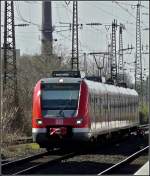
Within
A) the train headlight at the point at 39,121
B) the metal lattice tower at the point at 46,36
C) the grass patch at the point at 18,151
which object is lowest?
the grass patch at the point at 18,151

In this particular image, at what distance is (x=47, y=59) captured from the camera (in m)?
60.2

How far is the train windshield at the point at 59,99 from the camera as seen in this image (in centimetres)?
2355

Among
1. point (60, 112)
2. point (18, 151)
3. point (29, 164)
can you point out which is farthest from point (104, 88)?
point (29, 164)

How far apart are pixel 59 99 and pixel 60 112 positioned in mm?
588

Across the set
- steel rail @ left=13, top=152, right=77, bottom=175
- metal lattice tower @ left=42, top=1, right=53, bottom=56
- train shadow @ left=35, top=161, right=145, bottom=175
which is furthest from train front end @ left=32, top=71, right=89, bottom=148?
metal lattice tower @ left=42, top=1, right=53, bottom=56

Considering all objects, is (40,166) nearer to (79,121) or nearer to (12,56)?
(79,121)

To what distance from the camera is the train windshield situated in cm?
2355

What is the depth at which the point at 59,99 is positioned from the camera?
2383 cm

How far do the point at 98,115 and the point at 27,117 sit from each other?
400 inches

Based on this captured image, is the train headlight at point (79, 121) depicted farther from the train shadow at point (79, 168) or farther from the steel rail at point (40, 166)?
the train shadow at point (79, 168)

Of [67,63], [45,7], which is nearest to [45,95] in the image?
[45,7]

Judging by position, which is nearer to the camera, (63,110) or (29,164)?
(29,164)

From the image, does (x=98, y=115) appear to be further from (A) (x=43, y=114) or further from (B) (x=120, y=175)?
(B) (x=120, y=175)

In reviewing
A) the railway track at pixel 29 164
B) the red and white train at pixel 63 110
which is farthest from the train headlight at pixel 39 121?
the railway track at pixel 29 164
